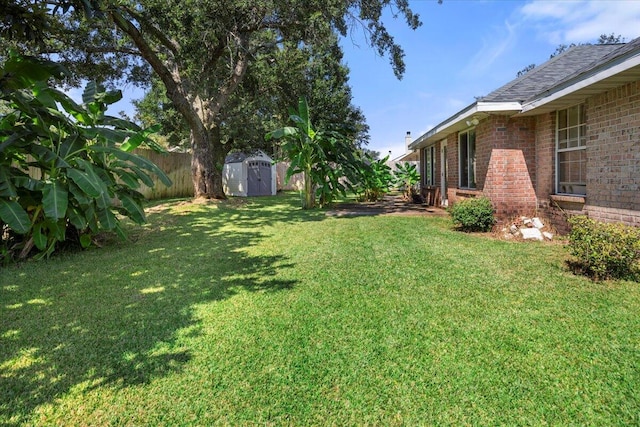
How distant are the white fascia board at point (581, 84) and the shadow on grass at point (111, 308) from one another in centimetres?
523

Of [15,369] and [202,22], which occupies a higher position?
[202,22]

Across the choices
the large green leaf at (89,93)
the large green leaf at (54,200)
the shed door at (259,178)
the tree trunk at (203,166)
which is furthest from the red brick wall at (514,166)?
the shed door at (259,178)

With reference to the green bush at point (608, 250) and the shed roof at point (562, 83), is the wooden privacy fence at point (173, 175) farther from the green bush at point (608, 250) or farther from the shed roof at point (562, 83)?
the green bush at point (608, 250)

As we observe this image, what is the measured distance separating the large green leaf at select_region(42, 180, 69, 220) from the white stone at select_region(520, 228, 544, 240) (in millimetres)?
7827

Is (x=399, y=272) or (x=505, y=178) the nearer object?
(x=399, y=272)

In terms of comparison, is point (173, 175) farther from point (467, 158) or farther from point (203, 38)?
point (467, 158)

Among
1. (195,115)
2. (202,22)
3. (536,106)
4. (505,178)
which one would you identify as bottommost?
(505,178)

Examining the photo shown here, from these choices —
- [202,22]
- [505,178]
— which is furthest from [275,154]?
[505,178]

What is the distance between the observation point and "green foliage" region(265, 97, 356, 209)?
11.9 m

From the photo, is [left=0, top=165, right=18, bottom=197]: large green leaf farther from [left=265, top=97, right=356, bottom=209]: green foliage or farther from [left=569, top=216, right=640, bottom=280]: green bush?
[left=569, top=216, right=640, bottom=280]: green bush

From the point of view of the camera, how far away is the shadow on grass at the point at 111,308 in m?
2.64

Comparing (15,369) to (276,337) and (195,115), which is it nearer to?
(276,337)

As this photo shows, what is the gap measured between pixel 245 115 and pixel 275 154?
32.3ft

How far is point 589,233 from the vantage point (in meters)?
4.63
